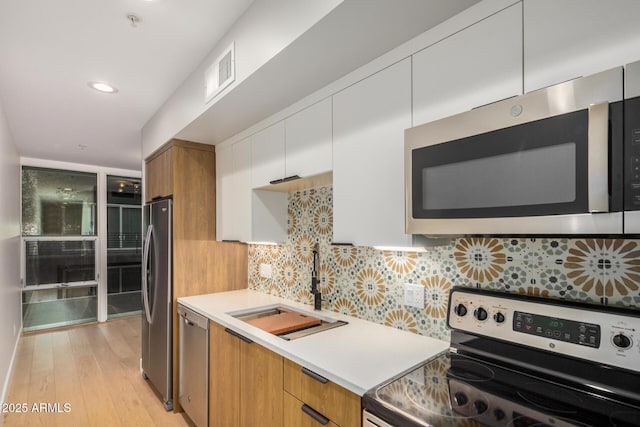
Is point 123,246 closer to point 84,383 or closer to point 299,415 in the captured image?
point 84,383

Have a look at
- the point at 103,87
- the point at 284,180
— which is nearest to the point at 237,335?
the point at 284,180

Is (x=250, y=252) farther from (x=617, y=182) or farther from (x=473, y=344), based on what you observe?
(x=617, y=182)

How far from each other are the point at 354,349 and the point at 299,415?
1.16 ft

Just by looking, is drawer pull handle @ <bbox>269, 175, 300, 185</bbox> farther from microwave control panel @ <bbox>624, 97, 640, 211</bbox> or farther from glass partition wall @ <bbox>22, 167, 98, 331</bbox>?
glass partition wall @ <bbox>22, 167, 98, 331</bbox>

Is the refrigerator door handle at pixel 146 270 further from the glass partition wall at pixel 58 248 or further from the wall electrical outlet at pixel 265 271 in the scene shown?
the glass partition wall at pixel 58 248

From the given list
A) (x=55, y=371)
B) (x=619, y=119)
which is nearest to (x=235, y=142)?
(x=619, y=119)

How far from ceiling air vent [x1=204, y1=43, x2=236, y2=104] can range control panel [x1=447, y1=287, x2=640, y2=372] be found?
1.52m

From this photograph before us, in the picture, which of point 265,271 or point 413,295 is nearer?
point 413,295

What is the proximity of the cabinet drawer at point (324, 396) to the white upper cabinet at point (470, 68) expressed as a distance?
1.06 meters

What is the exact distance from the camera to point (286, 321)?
6.73 feet

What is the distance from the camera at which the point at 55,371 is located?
3426 mm

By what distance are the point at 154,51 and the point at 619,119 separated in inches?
85.7

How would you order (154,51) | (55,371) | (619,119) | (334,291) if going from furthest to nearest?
1. (55,371)
2. (334,291)
3. (154,51)
4. (619,119)

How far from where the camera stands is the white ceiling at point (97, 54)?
1640mm
